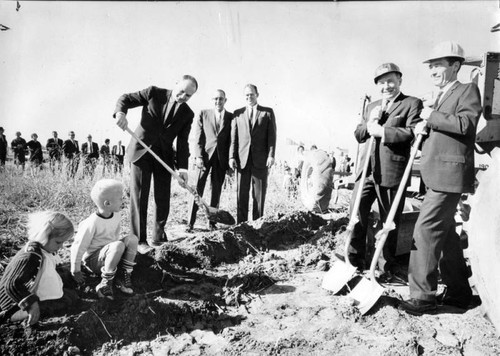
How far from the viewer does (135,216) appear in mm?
4164

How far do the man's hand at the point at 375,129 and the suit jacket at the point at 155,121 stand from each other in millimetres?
2324

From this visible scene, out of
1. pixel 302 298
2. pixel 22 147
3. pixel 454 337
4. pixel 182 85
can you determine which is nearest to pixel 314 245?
pixel 302 298

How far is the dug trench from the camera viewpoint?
7.41 feet

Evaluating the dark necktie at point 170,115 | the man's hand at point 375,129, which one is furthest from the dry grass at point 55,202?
the man's hand at point 375,129

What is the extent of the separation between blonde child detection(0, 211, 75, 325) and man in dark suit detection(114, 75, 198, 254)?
5.39 feet

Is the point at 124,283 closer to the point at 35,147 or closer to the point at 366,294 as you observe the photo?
the point at 366,294

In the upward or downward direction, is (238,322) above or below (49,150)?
below

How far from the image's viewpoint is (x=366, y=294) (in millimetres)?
2791

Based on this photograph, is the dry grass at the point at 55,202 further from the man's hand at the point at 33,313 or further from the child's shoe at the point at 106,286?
the man's hand at the point at 33,313

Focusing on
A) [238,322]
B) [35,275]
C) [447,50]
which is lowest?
[238,322]

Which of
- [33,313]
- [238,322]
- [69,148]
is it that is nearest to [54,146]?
[69,148]

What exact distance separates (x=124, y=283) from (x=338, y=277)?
1.84 meters

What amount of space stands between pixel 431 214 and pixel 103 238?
2569 mm

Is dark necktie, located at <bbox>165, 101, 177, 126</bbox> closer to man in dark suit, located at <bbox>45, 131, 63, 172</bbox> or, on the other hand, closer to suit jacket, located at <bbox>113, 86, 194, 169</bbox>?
suit jacket, located at <bbox>113, 86, 194, 169</bbox>
